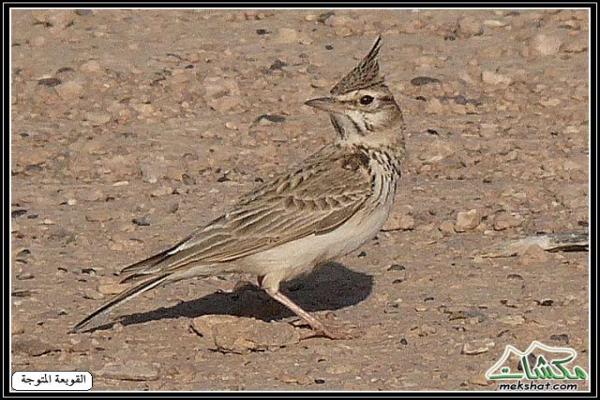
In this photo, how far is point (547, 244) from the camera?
8805 millimetres

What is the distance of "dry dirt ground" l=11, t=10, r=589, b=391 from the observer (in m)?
7.54

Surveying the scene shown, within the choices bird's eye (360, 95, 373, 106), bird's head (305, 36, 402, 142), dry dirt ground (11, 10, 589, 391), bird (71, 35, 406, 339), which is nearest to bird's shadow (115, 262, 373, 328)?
dry dirt ground (11, 10, 589, 391)

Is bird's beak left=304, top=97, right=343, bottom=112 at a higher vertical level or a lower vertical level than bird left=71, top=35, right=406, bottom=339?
higher

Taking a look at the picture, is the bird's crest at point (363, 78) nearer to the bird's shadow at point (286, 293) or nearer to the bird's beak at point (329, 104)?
the bird's beak at point (329, 104)

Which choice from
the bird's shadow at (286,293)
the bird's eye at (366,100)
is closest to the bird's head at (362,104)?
the bird's eye at (366,100)

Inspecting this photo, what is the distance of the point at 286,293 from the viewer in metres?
8.46

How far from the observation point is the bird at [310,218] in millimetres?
7609

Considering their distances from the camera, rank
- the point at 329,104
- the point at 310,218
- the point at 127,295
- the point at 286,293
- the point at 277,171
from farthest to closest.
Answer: the point at 277,171 → the point at 286,293 → the point at 329,104 → the point at 310,218 → the point at 127,295

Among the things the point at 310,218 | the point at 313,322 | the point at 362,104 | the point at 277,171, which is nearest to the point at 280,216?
the point at 310,218

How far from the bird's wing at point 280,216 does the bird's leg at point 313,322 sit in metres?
0.30

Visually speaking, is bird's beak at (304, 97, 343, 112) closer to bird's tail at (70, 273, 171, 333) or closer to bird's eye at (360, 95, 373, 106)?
bird's eye at (360, 95, 373, 106)

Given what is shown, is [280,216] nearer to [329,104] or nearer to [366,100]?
[329,104]

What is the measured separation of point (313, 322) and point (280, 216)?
59cm

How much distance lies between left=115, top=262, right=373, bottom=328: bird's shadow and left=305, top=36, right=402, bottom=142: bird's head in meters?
0.80
